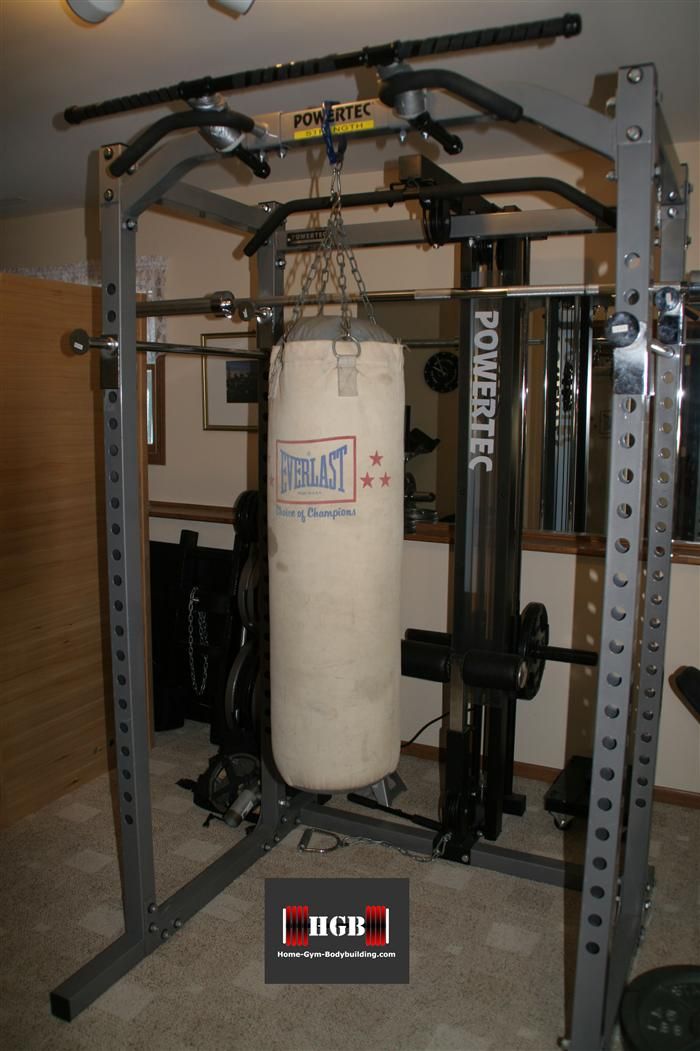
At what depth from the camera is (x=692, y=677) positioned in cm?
237

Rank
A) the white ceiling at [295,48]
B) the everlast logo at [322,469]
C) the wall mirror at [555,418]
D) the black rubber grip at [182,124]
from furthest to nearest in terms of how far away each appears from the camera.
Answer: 1. the wall mirror at [555,418]
2. the white ceiling at [295,48]
3. the everlast logo at [322,469]
4. the black rubber grip at [182,124]

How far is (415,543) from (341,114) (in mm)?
1897

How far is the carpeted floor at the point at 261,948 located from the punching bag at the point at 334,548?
566mm

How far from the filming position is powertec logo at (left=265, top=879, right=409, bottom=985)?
2.05 meters

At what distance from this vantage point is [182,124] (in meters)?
1.61

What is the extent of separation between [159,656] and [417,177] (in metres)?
2.33

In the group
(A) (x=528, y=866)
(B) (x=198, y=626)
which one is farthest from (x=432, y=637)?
(B) (x=198, y=626)

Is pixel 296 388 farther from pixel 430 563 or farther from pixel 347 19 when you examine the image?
pixel 430 563

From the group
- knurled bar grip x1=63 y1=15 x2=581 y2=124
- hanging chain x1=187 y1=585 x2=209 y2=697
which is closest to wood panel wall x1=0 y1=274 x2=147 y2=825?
hanging chain x1=187 y1=585 x2=209 y2=697

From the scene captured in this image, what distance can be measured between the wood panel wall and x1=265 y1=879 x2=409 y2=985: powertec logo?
110cm

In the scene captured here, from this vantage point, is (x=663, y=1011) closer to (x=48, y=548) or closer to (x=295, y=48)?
(x=48, y=548)

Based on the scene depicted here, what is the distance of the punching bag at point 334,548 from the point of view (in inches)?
67.4

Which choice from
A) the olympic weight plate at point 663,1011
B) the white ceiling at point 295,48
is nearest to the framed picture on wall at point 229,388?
the white ceiling at point 295,48

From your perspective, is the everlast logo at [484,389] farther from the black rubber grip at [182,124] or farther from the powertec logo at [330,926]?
the powertec logo at [330,926]
